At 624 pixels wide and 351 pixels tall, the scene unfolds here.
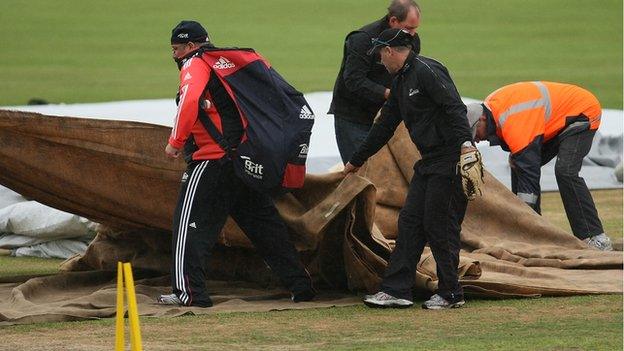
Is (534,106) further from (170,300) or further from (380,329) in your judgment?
(170,300)

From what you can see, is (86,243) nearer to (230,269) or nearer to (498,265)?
(230,269)

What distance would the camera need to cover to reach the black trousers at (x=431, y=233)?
7.66 metres

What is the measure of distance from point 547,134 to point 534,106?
271 millimetres

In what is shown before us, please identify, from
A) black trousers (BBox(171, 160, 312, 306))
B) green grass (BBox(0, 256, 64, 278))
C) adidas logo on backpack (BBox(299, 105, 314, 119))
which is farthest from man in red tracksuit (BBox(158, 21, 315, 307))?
green grass (BBox(0, 256, 64, 278))

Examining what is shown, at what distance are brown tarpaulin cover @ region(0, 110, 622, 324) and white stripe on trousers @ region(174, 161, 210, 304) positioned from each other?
0.59ft

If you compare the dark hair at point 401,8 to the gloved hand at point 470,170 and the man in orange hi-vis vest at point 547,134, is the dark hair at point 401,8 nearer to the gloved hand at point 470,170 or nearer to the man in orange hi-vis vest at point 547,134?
the man in orange hi-vis vest at point 547,134


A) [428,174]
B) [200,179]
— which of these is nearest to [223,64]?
[200,179]

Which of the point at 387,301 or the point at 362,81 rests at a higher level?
the point at 362,81

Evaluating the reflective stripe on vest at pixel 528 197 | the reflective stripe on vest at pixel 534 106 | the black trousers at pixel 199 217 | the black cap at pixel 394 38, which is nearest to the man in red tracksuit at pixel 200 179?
the black trousers at pixel 199 217

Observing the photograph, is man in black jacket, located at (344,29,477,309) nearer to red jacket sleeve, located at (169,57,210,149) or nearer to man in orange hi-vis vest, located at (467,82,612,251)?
red jacket sleeve, located at (169,57,210,149)

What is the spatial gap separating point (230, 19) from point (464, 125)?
24965mm

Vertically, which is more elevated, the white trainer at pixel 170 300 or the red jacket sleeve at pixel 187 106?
the red jacket sleeve at pixel 187 106

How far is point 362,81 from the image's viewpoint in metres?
9.08

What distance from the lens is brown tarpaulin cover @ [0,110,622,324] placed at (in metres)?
8.09
